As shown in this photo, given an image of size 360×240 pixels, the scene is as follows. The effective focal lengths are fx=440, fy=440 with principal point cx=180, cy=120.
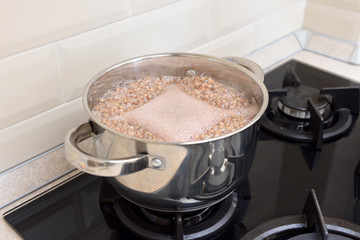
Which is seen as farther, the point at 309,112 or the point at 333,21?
the point at 333,21

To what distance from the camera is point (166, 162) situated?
56 cm

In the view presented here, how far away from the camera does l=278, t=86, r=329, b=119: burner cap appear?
0.88m

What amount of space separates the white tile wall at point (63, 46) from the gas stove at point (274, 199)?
0.36 ft

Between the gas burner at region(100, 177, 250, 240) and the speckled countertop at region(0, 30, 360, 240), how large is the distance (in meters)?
0.12

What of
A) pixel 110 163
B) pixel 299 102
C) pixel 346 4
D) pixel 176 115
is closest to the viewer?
pixel 110 163

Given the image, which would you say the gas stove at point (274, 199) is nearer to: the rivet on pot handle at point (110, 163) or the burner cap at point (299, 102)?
the burner cap at point (299, 102)

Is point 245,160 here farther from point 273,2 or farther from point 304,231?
point 273,2

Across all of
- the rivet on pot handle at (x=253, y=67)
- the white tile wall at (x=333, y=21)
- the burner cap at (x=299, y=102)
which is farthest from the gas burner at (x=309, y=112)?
the white tile wall at (x=333, y=21)

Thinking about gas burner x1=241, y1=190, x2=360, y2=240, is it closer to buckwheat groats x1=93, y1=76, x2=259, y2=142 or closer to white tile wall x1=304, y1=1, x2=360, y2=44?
buckwheat groats x1=93, y1=76, x2=259, y2=142

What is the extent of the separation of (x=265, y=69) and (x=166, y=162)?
622 mm

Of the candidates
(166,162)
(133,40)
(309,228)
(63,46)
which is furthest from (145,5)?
(309,228)

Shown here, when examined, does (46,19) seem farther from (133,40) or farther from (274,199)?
(274,199)

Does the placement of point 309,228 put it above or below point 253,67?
below

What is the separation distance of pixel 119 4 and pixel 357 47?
2.11 ft
